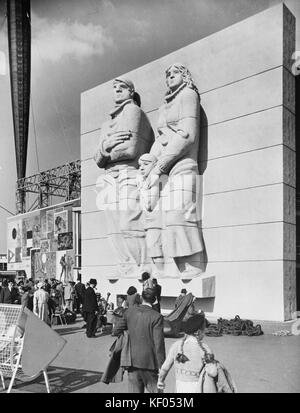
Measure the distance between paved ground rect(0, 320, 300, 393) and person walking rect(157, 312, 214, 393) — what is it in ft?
5.79

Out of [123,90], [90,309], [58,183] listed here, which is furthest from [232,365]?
[58,183]

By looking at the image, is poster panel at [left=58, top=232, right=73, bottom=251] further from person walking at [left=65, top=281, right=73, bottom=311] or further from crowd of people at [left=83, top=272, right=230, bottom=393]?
crowd of people at [left=83, top=272, right=230, bottom=393]

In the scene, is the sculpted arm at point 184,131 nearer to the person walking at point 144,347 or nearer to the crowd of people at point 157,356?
the crowd of people at point 157,356

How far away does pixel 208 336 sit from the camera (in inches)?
348

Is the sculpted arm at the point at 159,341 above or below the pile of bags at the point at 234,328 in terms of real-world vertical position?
above

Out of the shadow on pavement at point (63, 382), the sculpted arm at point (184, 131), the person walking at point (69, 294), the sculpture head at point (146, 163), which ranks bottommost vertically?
the person walking at point (69, 294)

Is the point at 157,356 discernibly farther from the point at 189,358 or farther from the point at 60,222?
the point at 60,222

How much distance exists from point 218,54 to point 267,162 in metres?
2.77

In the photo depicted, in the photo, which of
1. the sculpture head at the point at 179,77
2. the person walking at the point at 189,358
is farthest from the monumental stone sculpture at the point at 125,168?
the person walking at the point at 189,358

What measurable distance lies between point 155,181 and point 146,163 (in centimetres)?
61

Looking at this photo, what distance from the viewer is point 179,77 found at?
10.8 m

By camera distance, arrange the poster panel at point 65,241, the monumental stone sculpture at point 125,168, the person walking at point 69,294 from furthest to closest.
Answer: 1. the poster panel at point 65,241
2. the person walking at point 69,294
3. the monumental stone sculpture at point 125,168

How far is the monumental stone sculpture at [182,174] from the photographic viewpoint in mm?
10375

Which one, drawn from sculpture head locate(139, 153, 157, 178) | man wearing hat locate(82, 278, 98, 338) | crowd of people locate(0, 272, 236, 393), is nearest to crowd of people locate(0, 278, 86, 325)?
man wearing hat locate(82, 278, 98, 338)
